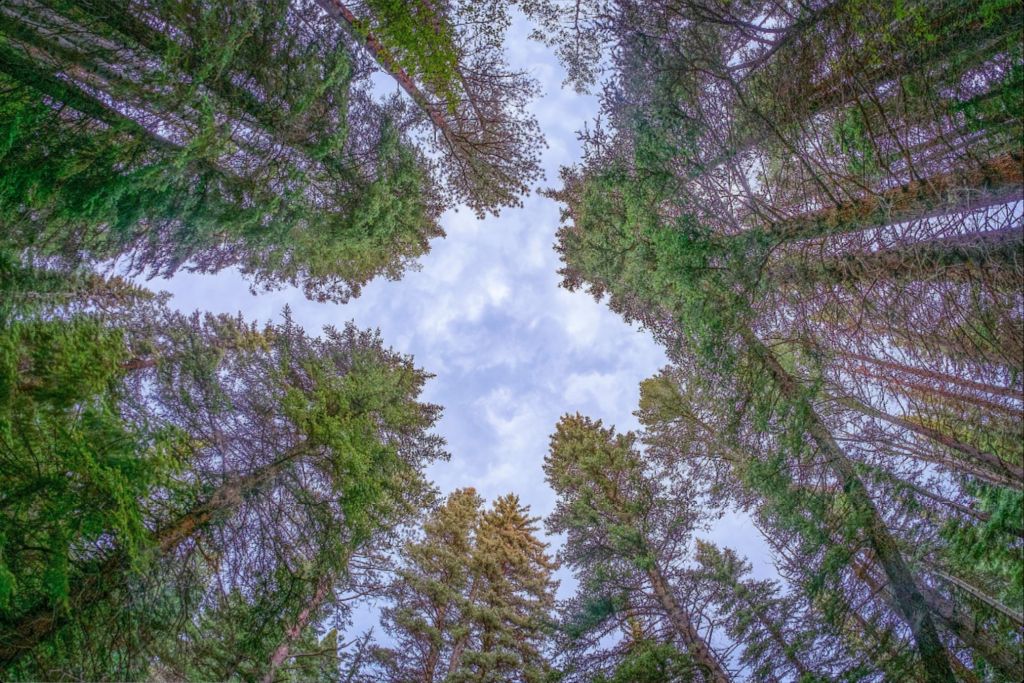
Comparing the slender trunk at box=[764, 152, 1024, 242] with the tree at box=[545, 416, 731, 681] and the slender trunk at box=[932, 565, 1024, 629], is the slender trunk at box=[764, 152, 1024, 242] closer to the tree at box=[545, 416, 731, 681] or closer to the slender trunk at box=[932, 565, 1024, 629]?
the slender trunk at box=[932, 565, 1024, 629]

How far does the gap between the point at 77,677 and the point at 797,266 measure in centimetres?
948

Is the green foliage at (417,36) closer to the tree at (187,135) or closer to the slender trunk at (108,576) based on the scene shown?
the tree at (187,135)

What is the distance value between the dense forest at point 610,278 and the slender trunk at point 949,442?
0.05 metres

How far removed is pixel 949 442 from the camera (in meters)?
5.27

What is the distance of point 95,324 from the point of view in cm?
615

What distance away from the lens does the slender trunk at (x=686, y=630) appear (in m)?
6.54

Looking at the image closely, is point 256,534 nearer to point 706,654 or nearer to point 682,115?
point 706,654

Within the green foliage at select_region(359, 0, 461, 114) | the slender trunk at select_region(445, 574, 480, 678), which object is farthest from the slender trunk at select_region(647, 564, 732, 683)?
the green foliage at select_region(359, 0, 461, 114)

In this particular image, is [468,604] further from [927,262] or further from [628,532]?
[927,262]

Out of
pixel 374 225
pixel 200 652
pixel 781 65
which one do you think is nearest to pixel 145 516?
pixel 200 652

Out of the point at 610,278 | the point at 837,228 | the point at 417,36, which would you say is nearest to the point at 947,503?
the point at 837,228

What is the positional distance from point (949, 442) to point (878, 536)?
146 centimetres

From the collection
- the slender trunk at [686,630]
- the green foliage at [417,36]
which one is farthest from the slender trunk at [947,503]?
the green foliage at [417,36]

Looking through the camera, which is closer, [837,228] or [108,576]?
[108,576]
